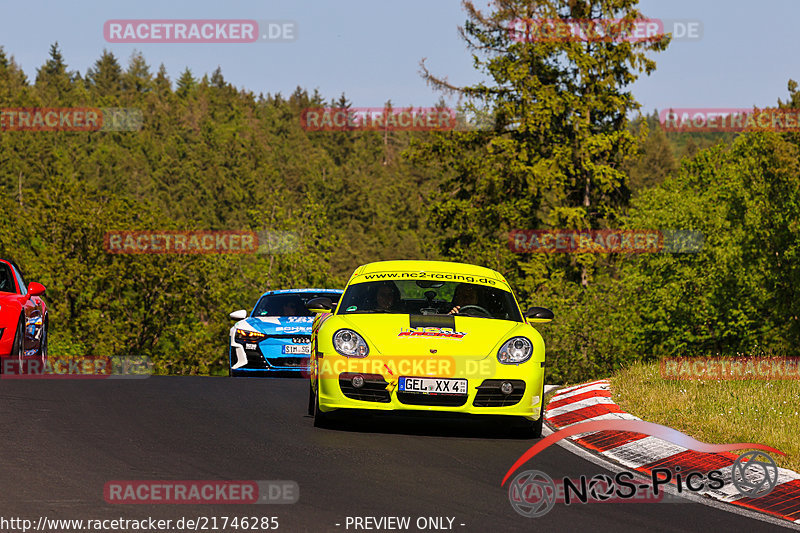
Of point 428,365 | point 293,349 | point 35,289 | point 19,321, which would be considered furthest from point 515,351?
point 293,349

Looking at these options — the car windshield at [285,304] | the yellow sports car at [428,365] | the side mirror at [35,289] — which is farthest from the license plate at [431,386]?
the car windshield at [285,304]

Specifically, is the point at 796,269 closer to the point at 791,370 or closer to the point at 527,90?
the point at 527,90

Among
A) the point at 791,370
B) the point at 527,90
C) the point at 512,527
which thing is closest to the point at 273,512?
the point at 512,527

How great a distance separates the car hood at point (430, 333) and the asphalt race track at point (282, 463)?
2.63ft

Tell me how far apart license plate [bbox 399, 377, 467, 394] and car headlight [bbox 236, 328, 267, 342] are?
8.09 meters

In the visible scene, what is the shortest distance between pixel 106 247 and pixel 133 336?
4.86 m

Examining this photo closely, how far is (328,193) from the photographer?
12369 cm

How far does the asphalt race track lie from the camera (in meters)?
6.43

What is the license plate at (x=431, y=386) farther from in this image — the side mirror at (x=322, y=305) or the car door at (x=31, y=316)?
the car door at (x=31, y=316)

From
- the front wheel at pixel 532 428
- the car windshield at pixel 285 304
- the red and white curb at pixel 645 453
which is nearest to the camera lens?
the red and white curb at pixel 645 453

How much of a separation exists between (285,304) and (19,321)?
5.48 meters

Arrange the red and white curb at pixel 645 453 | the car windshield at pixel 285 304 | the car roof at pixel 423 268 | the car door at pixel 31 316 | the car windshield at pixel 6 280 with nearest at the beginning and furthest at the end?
the red and white curb at pixel 645 453 < the car roof at pixel 423 268 < the car door at pixel 31 316 < the car windshield at pixel 6 280 < the car windshield at pixel 285 304

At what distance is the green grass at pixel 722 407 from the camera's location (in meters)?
9.18

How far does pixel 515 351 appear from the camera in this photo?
9.71 meters
